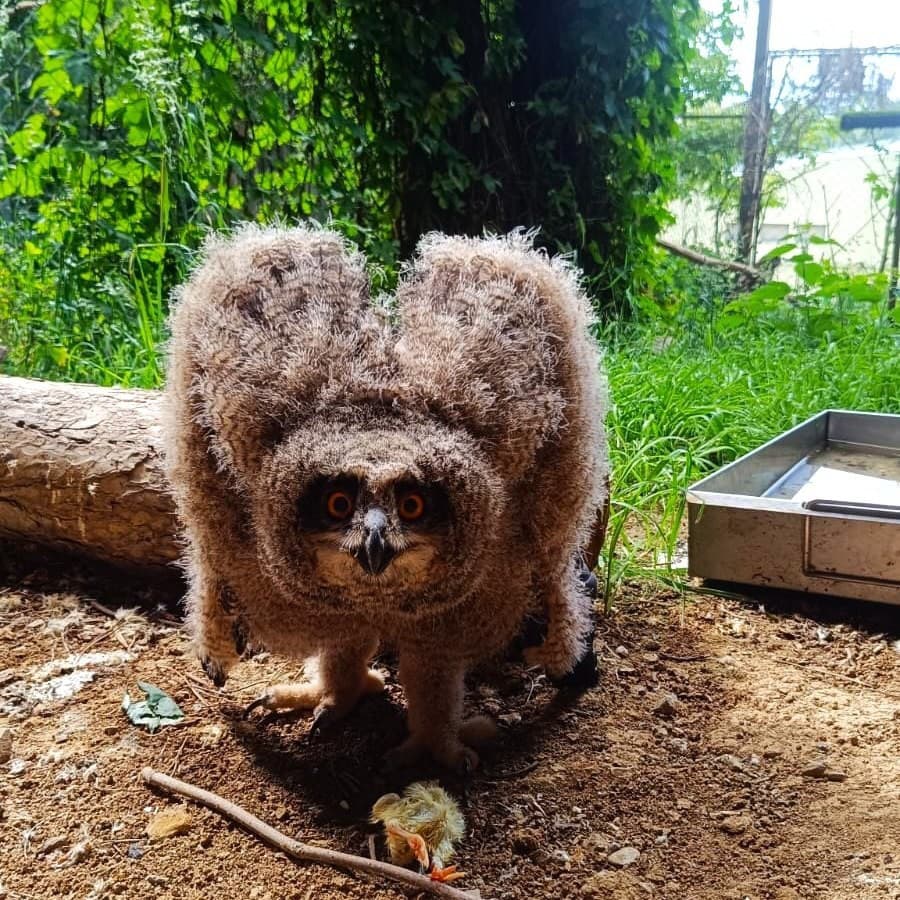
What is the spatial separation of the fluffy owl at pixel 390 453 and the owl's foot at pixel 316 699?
188 mm

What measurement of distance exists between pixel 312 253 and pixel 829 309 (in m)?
4.48

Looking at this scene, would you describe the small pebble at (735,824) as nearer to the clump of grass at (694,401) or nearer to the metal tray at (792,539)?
the clump of grass at (694,401)

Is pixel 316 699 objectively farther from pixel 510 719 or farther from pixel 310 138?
pixel 310 138

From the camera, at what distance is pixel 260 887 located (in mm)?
1556

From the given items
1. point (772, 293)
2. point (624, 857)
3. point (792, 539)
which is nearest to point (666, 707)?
point (624, 857)

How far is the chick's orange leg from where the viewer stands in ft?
5.21

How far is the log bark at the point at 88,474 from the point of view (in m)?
2.46

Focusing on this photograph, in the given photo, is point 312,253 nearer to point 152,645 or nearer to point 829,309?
point 152,645

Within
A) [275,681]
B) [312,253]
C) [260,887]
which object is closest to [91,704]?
[275,681]

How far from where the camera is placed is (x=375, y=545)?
1.31 metres

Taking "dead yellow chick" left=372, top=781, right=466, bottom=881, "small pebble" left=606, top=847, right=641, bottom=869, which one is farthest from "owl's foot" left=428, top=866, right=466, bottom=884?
"small pebble" left=606, top=847, right=641, bottom=869

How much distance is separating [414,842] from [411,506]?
65 centimetres

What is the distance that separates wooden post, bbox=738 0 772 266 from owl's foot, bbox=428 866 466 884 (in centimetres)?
489

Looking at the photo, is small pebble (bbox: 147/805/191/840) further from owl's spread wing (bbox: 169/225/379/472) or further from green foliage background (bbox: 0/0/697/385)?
green foliage background (bbox: 0/0/697/385)
